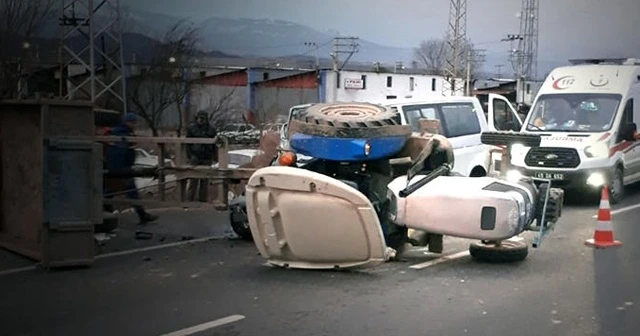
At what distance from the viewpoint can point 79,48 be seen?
2827cm

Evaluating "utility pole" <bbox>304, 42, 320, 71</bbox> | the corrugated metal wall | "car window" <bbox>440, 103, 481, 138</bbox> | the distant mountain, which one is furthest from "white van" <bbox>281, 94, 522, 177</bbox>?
"utility pole" <bbox>304, 42, 320, 71</bbox>

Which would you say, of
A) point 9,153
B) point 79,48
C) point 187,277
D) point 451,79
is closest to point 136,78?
point 79,48

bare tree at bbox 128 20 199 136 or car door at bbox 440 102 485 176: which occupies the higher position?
bare tree at bbox 128 20 199 136

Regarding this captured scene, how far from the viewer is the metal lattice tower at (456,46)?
43.5 m

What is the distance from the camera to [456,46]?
5050 centimetres

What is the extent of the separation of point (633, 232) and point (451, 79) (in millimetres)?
40117

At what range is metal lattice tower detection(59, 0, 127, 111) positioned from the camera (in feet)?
78.2

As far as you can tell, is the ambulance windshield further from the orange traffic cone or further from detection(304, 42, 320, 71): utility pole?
detection(304, 42, 320, 71): utility pole

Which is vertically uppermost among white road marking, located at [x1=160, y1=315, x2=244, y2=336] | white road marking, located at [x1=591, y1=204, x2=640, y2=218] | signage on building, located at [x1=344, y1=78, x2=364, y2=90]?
signage on building, located at [x1=344, y1=78, x2=364, y2=90]

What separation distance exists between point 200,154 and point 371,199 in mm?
4618

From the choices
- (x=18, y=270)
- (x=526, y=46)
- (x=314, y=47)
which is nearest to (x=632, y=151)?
(x=18, y=270)

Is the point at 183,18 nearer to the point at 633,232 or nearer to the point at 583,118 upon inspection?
the point at 583,118

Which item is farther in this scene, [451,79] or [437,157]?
[451,79]

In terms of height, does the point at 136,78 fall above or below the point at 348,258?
above
